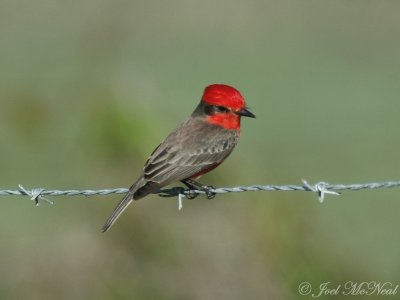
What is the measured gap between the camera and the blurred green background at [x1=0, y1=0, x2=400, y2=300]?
26.7 ft

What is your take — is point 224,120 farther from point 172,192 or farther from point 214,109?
point 172,192

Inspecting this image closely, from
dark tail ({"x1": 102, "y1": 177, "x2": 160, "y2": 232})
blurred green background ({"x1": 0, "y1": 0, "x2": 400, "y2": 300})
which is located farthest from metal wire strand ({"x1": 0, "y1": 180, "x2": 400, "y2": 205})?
blurred green background ({"x1": 0, "y1": 0, "x2": 400, "y2": 300})

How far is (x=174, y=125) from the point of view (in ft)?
35.6

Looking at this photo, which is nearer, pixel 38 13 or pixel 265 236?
pixel 265 236

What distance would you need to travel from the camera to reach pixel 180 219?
27.6 feet

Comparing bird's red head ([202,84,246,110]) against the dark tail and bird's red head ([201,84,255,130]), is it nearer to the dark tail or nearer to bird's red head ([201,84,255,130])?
bird's red head ([201,84,255,130])

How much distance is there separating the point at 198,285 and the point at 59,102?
5058mm

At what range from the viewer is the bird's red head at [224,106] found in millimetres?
7871

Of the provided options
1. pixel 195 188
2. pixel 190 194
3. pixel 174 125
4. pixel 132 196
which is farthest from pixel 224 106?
pixel 174 125

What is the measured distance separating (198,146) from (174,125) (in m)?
3.11

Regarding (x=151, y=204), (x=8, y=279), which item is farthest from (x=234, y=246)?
(x=8, y=279)

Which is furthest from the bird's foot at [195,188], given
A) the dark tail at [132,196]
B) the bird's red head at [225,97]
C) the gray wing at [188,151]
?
the bird's red head at [225,97]

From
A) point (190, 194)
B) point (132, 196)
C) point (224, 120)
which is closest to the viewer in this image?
point (132, 196)

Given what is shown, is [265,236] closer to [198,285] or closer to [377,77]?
[198,285]
